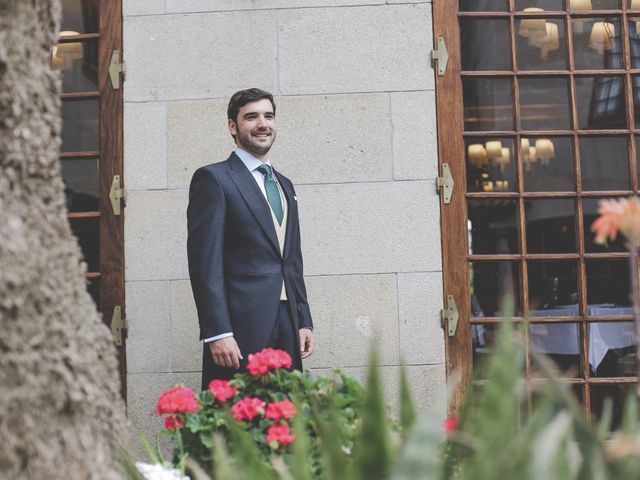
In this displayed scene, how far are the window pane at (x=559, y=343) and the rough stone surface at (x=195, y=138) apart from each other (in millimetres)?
2325

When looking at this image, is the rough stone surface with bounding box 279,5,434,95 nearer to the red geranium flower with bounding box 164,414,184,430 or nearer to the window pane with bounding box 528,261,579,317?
the window pane with bounding box 528,261,579,317

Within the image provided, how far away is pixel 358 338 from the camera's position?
4617 millimetres

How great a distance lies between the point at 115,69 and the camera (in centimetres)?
477

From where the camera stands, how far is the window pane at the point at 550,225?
4.91 m

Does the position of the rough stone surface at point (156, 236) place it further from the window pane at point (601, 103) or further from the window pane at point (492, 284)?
the window pane at point (601, 103)

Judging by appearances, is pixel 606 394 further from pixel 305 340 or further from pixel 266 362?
pixel 266 362

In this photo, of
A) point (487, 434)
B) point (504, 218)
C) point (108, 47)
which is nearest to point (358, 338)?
point (504, 218)

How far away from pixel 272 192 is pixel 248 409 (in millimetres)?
1540

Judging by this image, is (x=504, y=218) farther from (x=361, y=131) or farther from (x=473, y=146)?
(x=361, y=131)

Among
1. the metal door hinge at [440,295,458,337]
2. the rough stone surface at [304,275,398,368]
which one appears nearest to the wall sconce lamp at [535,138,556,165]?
the metal door hinge at [440,295,458,337]

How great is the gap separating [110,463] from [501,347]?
1090mm

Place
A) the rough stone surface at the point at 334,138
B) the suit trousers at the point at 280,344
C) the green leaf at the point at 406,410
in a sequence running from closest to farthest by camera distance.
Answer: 1. the green leaf at the point at 406,410
2. the suit trousers at the point at 280,344
3. the rough stone surface at the point at 334,138

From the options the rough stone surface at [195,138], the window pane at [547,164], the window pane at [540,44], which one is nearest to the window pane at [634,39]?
the window pane at [540,44]

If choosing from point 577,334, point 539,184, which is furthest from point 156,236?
point 577,334
